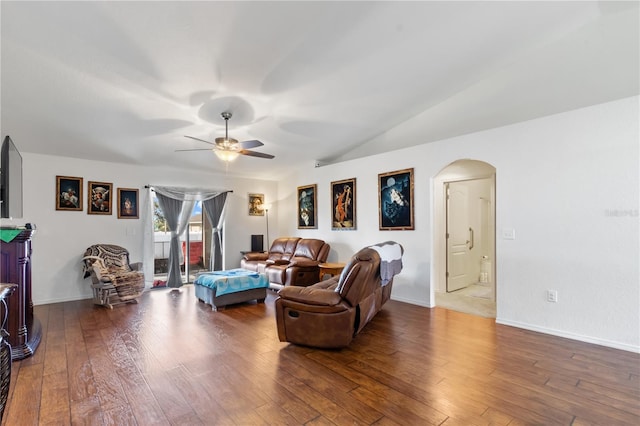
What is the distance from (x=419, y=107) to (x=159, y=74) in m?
3.67

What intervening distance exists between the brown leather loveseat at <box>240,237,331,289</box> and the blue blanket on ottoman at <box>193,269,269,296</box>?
569 mm

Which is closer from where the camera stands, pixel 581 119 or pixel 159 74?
pixel 159 74

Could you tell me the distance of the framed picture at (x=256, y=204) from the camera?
7547 mm

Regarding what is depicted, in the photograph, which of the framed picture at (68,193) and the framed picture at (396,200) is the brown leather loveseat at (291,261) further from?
the framed picture at (68,193)

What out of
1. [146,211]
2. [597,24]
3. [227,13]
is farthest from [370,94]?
[146,211]

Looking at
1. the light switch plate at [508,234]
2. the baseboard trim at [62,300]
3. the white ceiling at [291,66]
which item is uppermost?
the white ceiling at [291,66]

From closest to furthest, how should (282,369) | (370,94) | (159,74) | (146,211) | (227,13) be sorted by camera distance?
(227,13) < (282,369) < (159,74) < (370,94) < (146,211)

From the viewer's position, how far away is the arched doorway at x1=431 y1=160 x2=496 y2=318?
520cm

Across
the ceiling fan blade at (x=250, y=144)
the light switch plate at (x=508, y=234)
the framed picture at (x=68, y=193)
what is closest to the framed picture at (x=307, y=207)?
the ceiling fan blade at (x=250, y=144)

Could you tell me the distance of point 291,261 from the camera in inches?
239

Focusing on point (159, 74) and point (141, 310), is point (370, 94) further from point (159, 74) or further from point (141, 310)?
point (141, 310)

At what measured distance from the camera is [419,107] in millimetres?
4809

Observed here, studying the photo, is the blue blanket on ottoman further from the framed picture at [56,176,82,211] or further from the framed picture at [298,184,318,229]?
the framed picture at [56,176,82,211]

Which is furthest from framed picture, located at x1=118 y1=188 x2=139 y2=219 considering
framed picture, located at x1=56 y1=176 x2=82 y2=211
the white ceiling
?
the white ceiling
